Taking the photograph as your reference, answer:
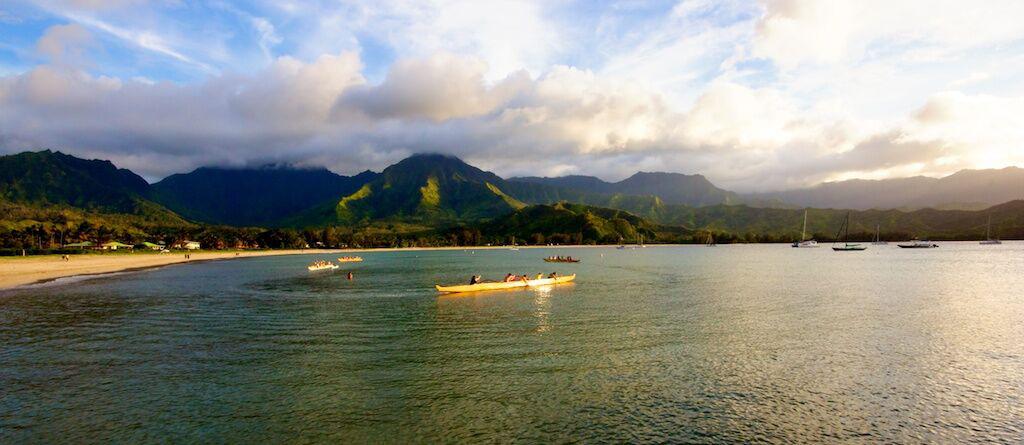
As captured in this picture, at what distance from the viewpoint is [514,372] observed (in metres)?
27.7

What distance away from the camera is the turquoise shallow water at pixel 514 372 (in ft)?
65.6

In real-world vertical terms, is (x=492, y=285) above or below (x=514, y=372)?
above

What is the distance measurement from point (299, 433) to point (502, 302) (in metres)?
39.3

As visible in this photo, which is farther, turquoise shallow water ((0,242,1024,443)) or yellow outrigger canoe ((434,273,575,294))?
yellow outrigger canoe ((434,273,575,294))

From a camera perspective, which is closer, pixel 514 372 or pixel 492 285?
pixel 514 372

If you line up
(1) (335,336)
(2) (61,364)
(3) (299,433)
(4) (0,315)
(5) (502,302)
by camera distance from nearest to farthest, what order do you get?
(3) (299,433), (2) (61,364), (1) (335,336), (4) (0,315), (5) (502,302)

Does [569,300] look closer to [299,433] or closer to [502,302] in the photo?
[502,302]

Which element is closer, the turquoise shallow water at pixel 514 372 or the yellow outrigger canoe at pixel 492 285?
the turquoise shallow water at pixel 514 372

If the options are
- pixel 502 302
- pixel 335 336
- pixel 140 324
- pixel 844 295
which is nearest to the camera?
pixel 335 336

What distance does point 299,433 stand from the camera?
1927 cm

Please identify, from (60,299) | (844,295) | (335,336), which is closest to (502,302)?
(335,336)

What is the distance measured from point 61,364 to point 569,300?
4475cm

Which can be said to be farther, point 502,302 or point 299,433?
point 502,302

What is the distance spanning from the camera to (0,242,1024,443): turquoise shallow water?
19984 mm
